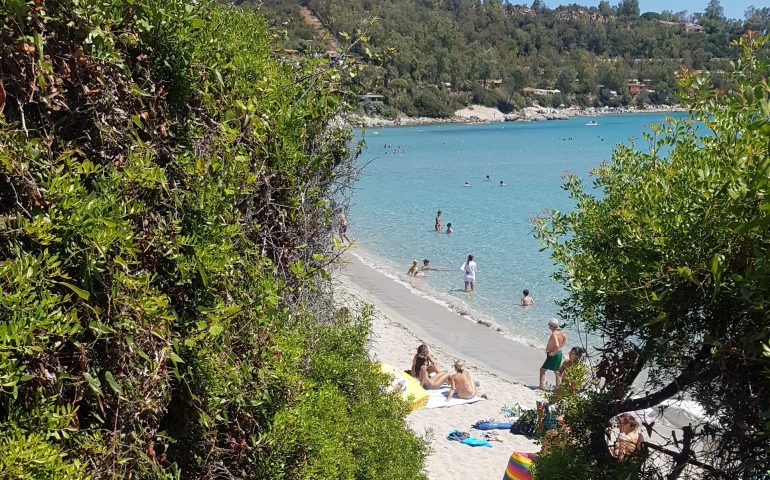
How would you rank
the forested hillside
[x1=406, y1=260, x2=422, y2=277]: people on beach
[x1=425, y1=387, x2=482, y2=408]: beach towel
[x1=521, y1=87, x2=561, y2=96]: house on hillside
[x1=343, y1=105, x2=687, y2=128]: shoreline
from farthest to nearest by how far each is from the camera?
[x1=521, y1=87, x2=561, y2=96]: house on hillside < the forested hillside < [x1=343, y1=105, x2=687, y2=128]: shoreline < [x1=406, y1=260, x2=422, y2=277]: people on beach < [x1=425, y1=387, x2=482, y2=408]: beach towel

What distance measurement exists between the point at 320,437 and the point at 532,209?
116 ft

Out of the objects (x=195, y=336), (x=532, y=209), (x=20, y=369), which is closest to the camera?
(x=20, y=369)

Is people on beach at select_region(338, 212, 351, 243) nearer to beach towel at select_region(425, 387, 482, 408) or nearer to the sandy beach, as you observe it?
the sandy beach

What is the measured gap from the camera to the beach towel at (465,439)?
10.2 metres

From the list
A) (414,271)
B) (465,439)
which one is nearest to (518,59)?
(414,271)

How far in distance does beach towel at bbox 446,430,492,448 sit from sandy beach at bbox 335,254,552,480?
11 cm

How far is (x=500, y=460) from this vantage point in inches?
379

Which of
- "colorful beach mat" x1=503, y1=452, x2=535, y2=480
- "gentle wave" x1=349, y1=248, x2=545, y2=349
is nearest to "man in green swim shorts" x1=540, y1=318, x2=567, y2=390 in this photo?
"gentle wave" x1=349, y1=248, x2=545, y2=349

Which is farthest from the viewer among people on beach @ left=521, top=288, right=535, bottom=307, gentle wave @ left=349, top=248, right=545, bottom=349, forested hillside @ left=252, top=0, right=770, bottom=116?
forested hillside @ left=252, top=0, right=770, bottom=116

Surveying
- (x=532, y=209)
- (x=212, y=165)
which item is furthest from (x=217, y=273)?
(x=532, y=209)

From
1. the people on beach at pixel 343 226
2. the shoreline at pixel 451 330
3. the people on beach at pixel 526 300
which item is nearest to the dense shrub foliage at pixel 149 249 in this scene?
the people on beach at pixel 343 226

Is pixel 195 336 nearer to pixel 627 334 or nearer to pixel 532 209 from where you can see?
pixel 627 334

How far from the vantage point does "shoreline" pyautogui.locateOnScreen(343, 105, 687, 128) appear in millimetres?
121938

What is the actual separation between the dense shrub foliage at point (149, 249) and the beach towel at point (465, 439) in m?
6.60
